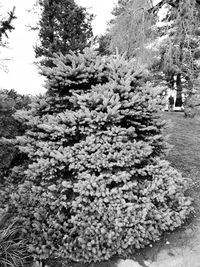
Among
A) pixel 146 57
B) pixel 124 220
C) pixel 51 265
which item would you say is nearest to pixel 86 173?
pixel 124 220

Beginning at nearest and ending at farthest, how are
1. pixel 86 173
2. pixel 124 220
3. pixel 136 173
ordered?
pixel 124 220, pixel 86 173, pixel 136 173

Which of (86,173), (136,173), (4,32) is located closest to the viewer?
(86,173)

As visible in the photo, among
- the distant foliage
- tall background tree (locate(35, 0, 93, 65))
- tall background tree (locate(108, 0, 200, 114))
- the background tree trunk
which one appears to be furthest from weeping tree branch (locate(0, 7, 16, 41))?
the background tree trunk

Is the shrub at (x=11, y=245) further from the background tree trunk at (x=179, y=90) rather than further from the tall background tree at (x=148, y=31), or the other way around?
the background tree trunk at (x=179, y=90)

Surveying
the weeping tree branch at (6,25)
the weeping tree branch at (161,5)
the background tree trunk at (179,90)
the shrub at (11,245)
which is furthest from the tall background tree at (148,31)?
the background tree trunk at (179,90)

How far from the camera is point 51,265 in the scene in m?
2.54

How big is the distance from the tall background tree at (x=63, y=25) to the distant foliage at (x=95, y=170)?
928 cm

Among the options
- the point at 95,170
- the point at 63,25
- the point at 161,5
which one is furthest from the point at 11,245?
the point at 63,25

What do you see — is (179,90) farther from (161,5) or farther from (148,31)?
(148,31)

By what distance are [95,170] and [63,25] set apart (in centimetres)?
1134

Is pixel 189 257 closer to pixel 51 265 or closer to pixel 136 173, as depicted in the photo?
pixel 136 173

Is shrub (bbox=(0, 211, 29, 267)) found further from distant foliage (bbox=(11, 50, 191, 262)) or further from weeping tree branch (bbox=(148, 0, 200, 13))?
weeping tree branch (bbox=(148, 0, 200, 13))

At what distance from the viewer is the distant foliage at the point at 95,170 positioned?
2.56 meters

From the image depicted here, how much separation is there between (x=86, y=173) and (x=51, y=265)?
3.44 feet
